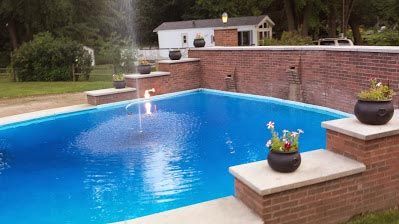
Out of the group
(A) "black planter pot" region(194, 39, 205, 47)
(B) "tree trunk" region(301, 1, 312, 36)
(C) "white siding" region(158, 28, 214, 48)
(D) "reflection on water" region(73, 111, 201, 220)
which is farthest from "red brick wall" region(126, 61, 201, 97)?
(C) "white siding" region(158, 28, 214, 48)

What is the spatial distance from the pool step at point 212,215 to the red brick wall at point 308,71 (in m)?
6.05

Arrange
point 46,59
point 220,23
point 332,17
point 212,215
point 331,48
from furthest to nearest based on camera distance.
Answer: point 332,17, point 220,23, point 46,59, point 331,48, point 212,215

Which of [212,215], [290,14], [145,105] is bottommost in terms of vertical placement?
[145,105]

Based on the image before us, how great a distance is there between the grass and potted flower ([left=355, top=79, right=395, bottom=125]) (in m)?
1.13

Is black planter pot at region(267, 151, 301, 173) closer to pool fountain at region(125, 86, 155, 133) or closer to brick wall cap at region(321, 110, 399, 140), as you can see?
brick wall cap at region(321, 110, 399, 140)

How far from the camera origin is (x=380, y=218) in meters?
4.91

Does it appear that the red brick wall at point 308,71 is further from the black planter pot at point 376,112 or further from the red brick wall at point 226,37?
the black planter pot at point 376,112

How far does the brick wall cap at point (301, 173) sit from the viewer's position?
184 inches

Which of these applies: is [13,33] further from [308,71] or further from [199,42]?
[308,71]

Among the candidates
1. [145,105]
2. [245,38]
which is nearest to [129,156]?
[145,105]

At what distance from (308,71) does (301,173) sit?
8447 mm

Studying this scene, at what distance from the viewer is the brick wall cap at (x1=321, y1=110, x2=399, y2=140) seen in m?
5.12

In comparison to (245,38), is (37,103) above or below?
below

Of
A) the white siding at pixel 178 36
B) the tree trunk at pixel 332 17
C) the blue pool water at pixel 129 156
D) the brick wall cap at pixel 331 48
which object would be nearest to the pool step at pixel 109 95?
the blue pool water at pixel 129 156
